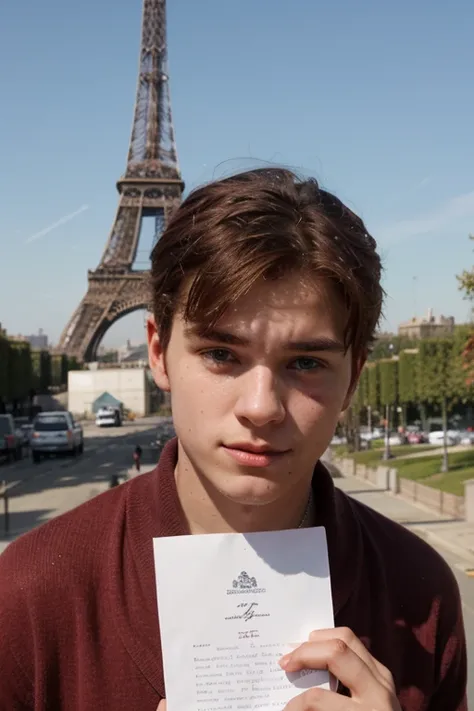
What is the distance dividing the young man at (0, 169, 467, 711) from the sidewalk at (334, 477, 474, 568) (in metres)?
10.1

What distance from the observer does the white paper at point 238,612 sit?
158 centimetres

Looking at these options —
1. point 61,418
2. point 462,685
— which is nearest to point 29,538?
point 462,685

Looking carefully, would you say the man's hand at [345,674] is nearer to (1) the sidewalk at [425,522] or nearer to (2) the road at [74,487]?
(2) the road at [74,487]

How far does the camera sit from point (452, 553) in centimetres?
1224

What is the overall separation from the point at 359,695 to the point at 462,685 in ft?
1.85

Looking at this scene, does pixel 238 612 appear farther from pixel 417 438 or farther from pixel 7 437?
pixel 417 438

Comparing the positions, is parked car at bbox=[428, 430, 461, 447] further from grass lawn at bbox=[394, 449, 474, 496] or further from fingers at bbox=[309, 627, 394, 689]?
fingers at bbox=[309, 627, 394, 689]

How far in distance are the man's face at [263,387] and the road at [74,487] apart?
5.35 meters

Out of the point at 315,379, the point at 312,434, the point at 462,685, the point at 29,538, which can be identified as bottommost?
the point at 462,685

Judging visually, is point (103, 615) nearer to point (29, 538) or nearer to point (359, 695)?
point (29, 538)

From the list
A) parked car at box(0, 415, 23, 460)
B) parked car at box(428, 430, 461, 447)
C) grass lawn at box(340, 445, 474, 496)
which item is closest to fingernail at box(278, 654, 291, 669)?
grass lawn at box(340, 445, 474, 496)

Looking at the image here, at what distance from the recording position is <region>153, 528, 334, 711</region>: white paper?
1.58 m

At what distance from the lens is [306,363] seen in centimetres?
175

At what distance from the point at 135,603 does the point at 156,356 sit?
0.56 m
